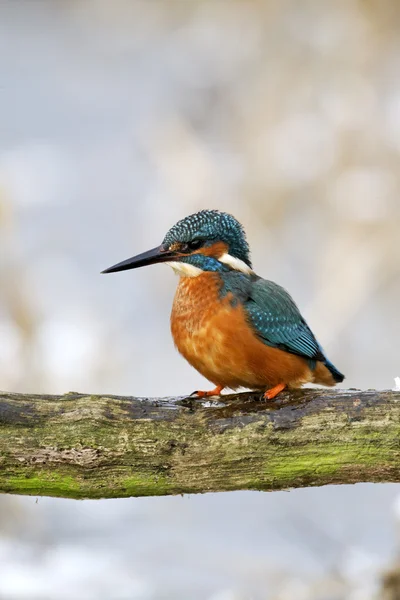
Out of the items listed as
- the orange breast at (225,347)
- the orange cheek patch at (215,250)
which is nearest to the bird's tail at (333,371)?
the orange breast at (225,347)

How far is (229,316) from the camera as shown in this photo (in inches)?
122

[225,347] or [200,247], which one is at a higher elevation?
[200,247]

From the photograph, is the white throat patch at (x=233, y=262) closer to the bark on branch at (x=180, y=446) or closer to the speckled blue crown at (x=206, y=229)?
the speckled blue crown at (x=206, y=229)

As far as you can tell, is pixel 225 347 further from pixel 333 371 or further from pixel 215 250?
pixel 333 371

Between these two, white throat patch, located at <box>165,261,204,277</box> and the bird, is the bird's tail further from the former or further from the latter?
white throat patch, located at <box>165,261,204,277</box>

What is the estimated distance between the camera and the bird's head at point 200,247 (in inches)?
126

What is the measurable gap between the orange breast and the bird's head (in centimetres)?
9

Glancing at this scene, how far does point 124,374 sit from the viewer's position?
5.44m

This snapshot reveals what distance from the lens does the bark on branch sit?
96.4 inches

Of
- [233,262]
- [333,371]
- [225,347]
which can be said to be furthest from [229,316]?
[333,371]

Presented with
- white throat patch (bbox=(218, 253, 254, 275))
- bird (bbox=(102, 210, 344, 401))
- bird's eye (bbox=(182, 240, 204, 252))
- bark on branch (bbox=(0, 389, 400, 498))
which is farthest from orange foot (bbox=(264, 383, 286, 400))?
bird's eye (bbox=(182, 240, 204, 252))

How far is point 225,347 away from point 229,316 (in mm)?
116

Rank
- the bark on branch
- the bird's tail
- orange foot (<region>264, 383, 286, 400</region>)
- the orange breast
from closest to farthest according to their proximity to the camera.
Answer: the bark on branch < orange foot (<region>264, 383, 286, 400</region>) < the orange breast < the bird's tail

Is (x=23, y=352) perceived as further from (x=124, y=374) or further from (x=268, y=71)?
(x=268, y=71)
